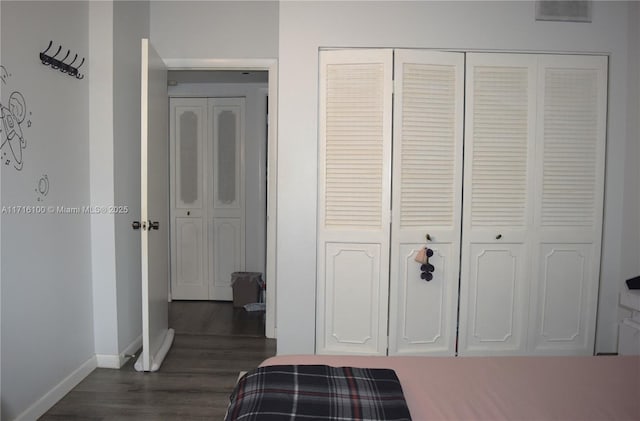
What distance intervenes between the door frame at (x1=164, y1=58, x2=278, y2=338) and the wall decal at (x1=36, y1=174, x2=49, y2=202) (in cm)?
135

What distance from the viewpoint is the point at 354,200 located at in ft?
8.64

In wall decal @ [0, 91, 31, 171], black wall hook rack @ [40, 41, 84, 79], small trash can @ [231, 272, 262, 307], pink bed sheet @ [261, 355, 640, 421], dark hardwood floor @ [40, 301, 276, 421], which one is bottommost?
dark hardwood floor @ [40, 301, 276, 421]

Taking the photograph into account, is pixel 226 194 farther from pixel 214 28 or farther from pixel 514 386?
pixel 514 386

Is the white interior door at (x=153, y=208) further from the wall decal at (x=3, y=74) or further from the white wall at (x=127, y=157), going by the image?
the wall decal at (x=3, y=74)

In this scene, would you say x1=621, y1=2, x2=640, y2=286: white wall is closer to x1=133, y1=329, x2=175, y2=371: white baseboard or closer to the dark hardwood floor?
the dark hardwood floor

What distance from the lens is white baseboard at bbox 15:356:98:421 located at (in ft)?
6.84

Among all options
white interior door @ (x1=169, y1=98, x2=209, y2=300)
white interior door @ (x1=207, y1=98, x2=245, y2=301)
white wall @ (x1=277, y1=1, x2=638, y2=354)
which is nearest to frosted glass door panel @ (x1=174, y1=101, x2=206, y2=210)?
white interior door @ (x1=169, y1=98, x2=209, y2=300)

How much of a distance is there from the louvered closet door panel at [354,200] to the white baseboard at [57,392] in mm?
1433

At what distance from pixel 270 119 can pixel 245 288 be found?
180 centimetres

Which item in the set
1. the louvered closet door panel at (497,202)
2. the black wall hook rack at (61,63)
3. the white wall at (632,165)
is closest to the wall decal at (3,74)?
the black wall hook rack at (61,63)

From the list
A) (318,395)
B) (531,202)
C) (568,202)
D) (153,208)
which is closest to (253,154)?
(153,208)

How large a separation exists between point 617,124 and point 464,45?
1.08m

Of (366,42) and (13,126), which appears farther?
(366,42)

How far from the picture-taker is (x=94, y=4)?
260 centimetres
